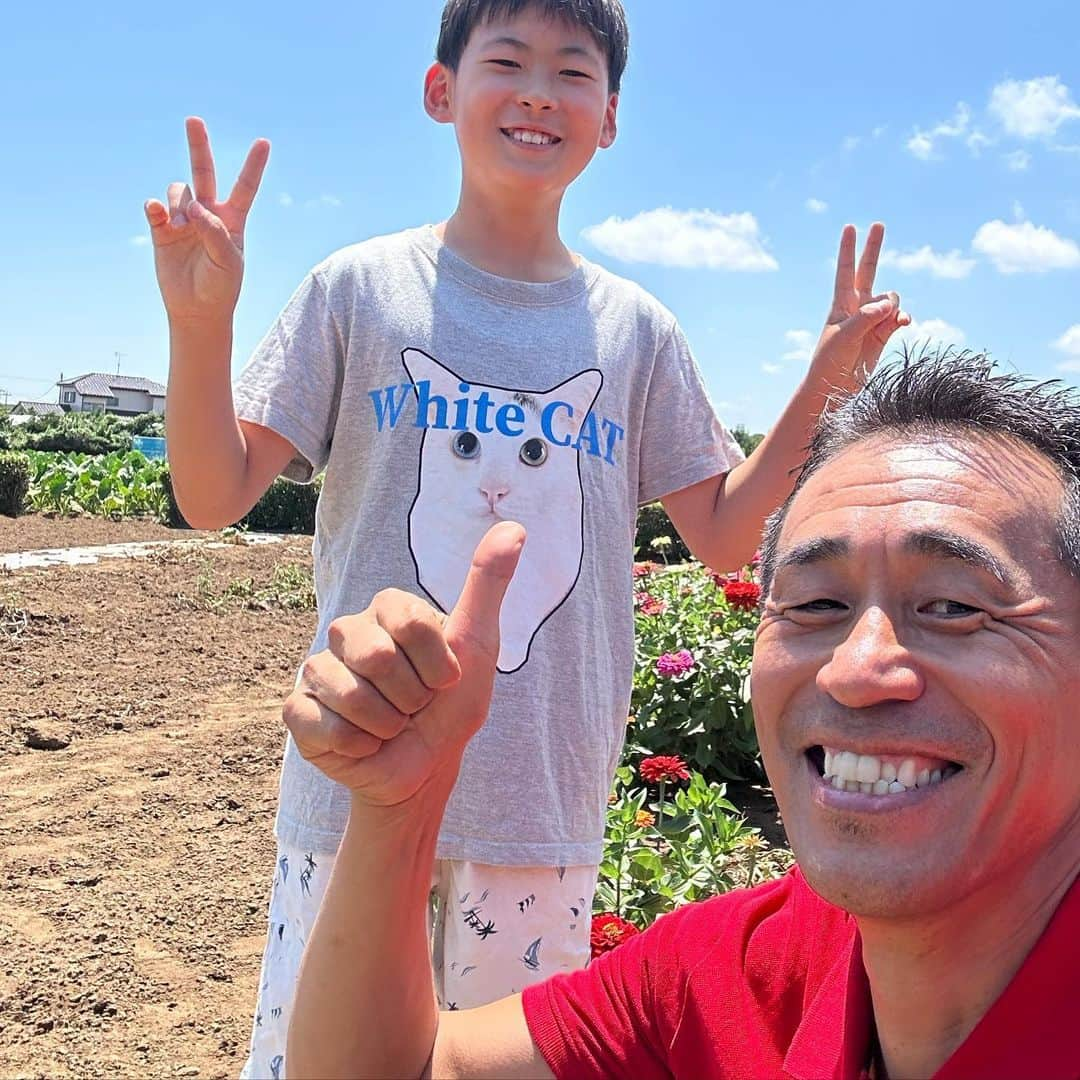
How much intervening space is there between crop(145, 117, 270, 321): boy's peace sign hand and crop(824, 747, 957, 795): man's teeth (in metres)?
1.08

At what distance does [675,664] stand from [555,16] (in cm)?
323

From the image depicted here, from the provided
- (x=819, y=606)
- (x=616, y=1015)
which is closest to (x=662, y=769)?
(x=616, y=1015)

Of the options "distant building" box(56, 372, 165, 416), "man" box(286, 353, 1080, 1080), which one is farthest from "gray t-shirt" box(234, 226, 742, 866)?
"distant building" box(56, 372, 165, 416)

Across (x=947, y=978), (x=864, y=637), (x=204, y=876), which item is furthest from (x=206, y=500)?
(x=204, y=876)

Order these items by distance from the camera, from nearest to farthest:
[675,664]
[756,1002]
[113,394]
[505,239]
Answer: [756,1002], [505,239], [675,664], [113,394]

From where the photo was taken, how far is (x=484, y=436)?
5.46ft

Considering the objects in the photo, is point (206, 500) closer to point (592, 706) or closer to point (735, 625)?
point (592, 706)

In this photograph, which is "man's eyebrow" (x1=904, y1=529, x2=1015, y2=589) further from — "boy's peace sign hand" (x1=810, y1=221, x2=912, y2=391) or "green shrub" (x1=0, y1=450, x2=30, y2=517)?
"green shrub" (x1=0, y1=450, x2=30, y2=517)

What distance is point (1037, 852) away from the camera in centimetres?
102

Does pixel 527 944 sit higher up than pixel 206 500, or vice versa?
pixel 206 500

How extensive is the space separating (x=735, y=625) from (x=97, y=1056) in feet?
10.8

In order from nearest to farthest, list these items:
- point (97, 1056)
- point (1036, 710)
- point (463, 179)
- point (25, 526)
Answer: point (1036, 710)
point (463, 179)
point (97, 1056)
point (25, 526)

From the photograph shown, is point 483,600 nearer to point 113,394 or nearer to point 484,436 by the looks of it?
point 484,436

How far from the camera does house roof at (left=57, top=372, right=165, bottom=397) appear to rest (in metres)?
85.8
